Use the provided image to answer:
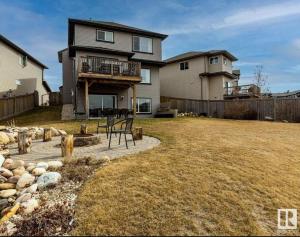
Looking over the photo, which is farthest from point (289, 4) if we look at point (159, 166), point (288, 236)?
point (288, 236)

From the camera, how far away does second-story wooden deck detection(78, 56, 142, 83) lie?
62.0ft

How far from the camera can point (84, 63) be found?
62.3 ft

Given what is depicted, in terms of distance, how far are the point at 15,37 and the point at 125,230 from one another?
28588 millimetres

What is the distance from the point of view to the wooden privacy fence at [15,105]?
22.3 meters

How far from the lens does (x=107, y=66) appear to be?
1995cm

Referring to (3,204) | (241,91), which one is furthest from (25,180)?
(241,91)

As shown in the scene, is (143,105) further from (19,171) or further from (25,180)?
(25,180)

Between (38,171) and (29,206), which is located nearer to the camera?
(29,206)

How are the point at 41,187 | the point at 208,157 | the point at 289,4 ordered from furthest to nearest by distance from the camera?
the point at 289,4
the point at 208,157
the point at 41,187

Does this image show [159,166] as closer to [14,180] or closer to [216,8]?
[14,180]

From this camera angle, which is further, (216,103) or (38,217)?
(216,103)

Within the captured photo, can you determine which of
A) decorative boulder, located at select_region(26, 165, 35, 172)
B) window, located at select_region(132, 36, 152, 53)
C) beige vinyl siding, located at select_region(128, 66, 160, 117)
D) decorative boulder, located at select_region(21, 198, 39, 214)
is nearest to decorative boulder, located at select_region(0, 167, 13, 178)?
decorative boulder, located at select_region(26, 165, 35, 172)

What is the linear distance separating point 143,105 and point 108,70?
6.17m

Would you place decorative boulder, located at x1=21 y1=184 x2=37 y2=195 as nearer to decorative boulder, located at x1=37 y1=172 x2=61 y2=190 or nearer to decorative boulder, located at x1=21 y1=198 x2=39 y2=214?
decorative boulder, located at x1=37 y1=172 x2=61 y2=190
